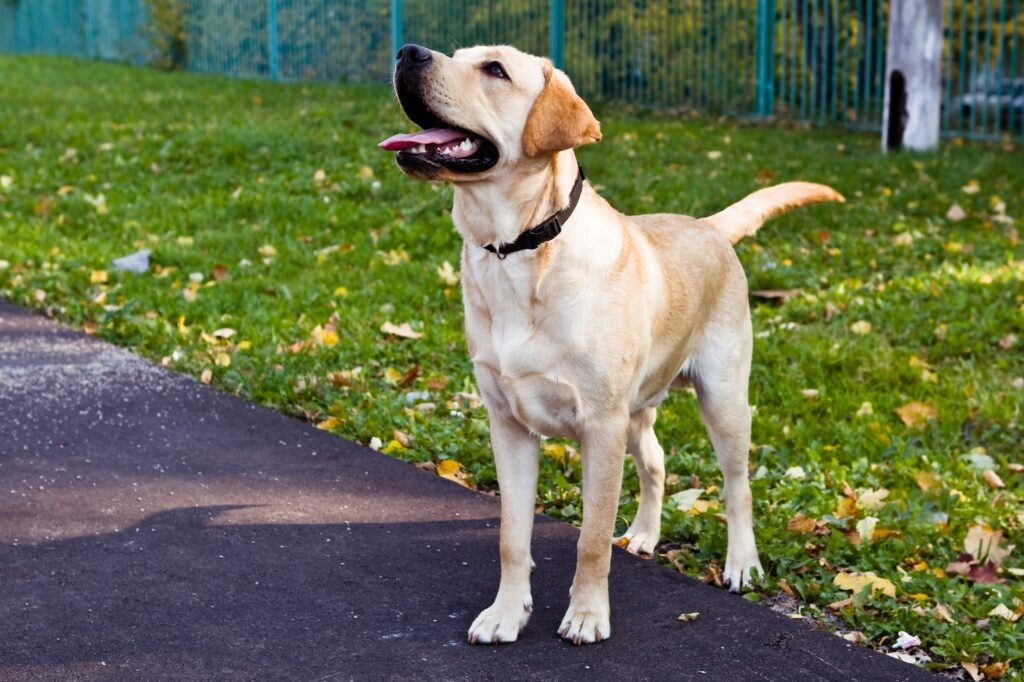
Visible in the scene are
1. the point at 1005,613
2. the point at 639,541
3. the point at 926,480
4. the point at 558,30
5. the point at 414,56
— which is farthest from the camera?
the point at 558,30

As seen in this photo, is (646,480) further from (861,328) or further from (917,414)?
(861,328)

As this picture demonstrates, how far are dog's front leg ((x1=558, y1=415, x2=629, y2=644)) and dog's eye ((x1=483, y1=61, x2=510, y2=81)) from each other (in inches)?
40.3

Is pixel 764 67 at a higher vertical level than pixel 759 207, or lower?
higher

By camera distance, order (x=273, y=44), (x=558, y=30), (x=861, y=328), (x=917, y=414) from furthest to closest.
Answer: (x=273, y=44) < (x=558, y=30) < (x=861, y=328) < (x=917, y=414)

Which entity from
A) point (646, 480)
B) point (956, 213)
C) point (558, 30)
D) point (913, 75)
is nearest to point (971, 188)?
point (956, 213)

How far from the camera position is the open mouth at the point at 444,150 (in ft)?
11.6

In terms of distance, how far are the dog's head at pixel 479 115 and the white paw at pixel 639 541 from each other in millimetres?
1564

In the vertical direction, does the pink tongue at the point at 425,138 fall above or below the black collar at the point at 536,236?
above

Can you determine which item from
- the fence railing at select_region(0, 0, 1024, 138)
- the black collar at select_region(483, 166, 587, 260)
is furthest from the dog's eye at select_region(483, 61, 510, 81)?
the fence railing at select_region(0, 0, 1024, 138)

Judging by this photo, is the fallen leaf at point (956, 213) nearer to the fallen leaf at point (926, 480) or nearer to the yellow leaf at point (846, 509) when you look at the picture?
the fallen leaf at point (926, 480)

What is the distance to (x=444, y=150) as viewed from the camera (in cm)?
360

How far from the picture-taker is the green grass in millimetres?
4711

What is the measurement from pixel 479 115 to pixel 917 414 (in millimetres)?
3135

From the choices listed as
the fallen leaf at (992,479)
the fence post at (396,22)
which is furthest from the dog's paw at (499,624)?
the fence post at (396,22)
